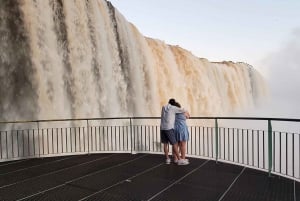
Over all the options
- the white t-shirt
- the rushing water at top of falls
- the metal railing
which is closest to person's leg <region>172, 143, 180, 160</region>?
the white t-shirt

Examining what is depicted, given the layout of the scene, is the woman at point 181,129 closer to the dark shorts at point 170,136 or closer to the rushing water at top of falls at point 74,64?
the dark shorts at point 170,136

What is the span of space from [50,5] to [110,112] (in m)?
6.46

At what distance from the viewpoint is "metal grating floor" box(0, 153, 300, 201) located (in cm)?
655

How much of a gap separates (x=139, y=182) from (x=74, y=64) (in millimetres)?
11558

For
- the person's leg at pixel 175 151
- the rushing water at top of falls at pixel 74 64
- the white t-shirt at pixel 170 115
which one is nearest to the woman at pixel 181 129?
the person's leg at pixel 175 151

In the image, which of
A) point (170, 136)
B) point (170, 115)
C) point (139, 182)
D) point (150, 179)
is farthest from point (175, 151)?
point (139, 182)

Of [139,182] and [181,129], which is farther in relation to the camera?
[181,129]

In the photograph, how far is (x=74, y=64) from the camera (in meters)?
18.0

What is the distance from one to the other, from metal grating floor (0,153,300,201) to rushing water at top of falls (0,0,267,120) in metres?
6.31

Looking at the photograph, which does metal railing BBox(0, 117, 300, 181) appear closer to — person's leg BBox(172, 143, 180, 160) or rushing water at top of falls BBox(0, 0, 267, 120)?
rushing water at top of falls BBox(0, 0, 267, 120)

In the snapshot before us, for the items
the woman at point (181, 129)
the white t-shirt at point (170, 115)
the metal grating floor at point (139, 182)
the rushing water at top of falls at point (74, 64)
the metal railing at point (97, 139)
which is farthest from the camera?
the rushing water at top of falls at point (74, 64)

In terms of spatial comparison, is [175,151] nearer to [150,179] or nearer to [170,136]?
[170,136]

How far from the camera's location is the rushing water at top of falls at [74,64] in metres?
15.7

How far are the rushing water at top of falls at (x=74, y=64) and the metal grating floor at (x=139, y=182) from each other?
6307 mm
